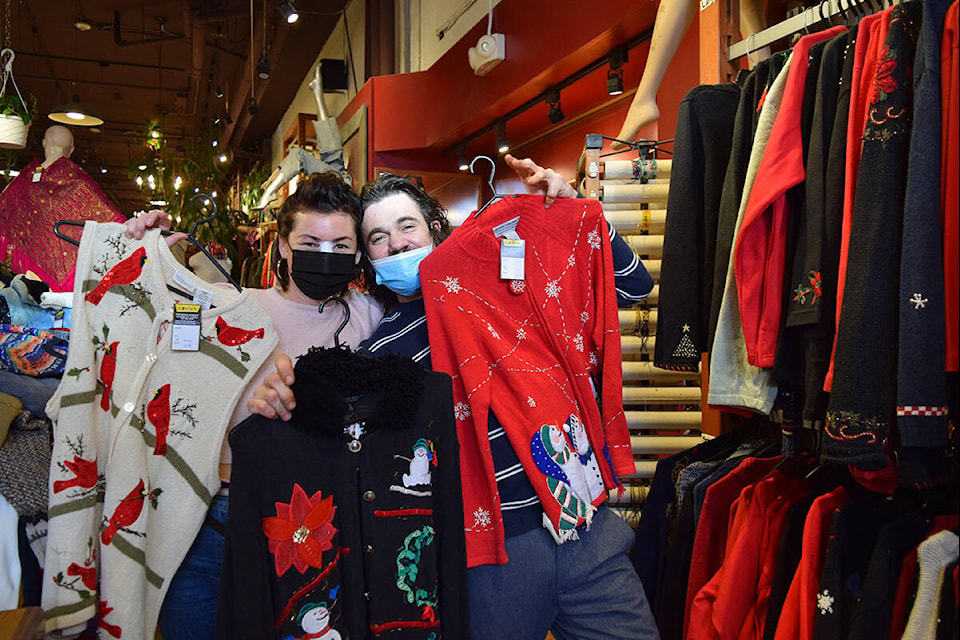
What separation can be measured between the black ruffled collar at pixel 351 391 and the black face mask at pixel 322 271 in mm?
A: 480

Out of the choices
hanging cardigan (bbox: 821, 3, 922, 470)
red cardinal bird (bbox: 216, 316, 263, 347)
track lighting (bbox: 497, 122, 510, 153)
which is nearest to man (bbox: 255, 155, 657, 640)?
red cardinal bird (bbox: 216, 316, 263, 347)

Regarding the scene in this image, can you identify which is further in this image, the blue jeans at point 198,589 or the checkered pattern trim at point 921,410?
the blue jeans at point 198,589

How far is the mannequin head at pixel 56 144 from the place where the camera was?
3055 millimetres

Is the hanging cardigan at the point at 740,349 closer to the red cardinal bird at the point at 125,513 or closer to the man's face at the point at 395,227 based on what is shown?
the man's face at the point at 395,227

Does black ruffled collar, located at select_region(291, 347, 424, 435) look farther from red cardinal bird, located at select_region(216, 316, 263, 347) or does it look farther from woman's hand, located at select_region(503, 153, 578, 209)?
woman's hand, located at select_region(503, 153, 578, 209)

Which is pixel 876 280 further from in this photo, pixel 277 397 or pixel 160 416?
pixel 160 416

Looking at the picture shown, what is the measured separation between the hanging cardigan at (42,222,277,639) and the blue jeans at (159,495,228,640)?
4cm

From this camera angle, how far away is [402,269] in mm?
1792

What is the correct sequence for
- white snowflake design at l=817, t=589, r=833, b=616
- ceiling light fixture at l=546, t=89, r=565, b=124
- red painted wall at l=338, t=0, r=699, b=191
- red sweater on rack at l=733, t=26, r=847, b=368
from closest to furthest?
1. white snowflake design at l=817, t=589, r=833, b=616
2. red sweater on rack at l=733, t=26, r=847, b=368
3. red painted wall at l=338, t=0, r=699, b=191
4. ceiling light fixture at l=546, t=89, r=565, b=124

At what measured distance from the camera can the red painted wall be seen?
3.55 metres

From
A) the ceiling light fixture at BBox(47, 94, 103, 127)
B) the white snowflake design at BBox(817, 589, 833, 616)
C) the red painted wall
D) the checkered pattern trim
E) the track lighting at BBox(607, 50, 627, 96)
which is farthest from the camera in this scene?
the ceiling light fixture at BBox(47, 94, 103, 127)

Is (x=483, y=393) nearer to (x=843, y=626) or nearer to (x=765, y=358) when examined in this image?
(x=765, y=358)

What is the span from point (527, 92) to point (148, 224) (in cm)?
311

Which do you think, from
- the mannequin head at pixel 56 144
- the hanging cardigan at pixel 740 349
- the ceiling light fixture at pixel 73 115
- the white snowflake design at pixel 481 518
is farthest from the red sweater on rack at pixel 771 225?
the ceiling light fixture at pixel 73 115
